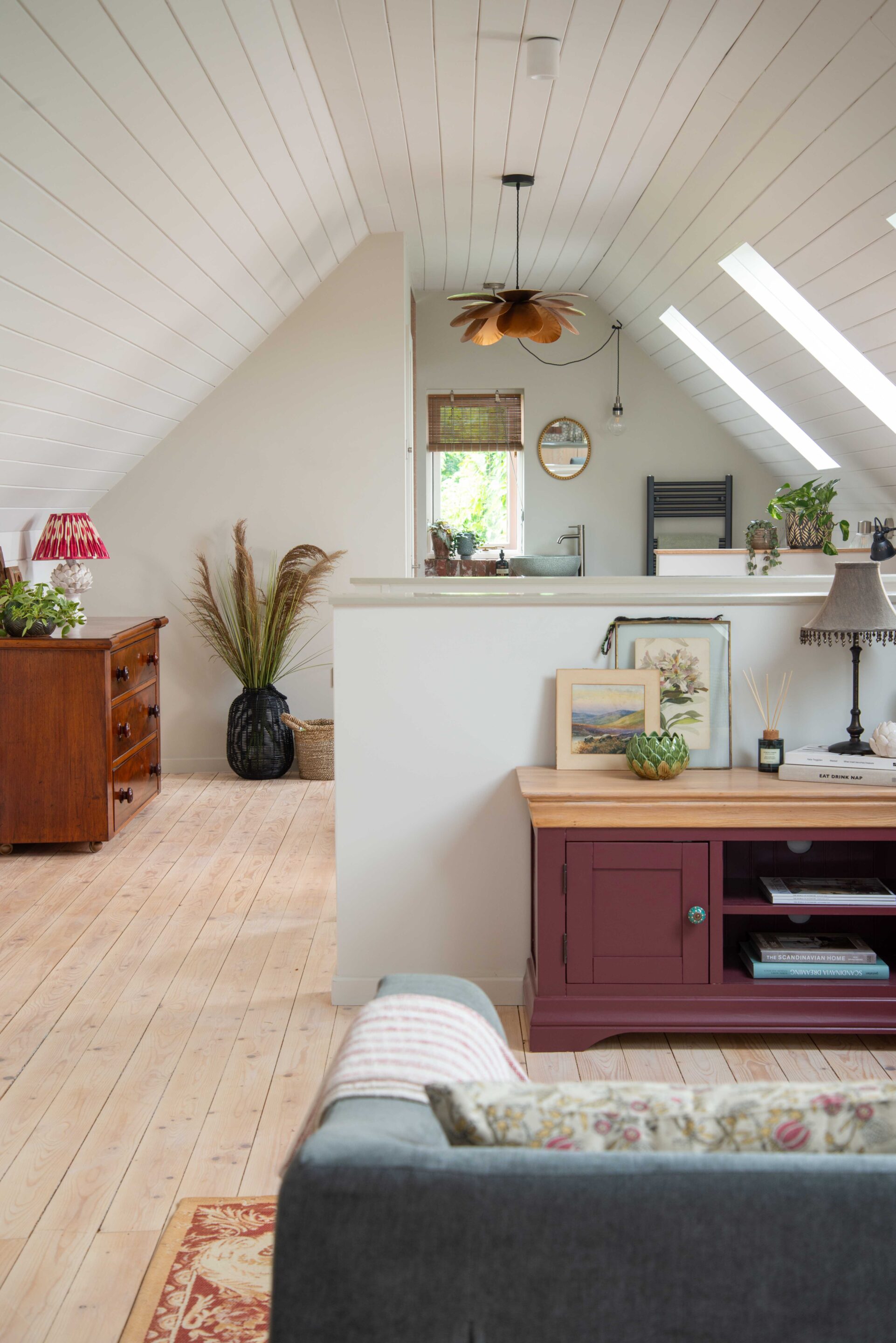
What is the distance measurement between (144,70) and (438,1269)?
2.87 metres

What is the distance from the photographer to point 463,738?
2982 millimetres

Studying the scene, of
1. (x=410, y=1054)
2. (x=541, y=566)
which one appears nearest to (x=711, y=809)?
(x=410, y=1054)

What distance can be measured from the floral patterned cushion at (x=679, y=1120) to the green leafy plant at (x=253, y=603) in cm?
486

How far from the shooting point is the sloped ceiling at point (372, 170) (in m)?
2.87

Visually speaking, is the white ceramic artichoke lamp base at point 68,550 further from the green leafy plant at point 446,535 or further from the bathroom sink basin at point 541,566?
the green leafy plant at point 446,535

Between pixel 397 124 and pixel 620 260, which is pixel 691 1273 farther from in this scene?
pixel 620 260


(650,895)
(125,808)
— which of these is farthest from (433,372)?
(650,895)

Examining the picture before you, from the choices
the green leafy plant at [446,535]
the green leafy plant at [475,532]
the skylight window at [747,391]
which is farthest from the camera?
the green leafy plant at [475,532]

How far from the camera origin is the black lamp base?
9.31 feet

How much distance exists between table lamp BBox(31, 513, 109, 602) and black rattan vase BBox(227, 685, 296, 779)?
1.20 metres

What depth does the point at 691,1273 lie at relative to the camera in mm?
939

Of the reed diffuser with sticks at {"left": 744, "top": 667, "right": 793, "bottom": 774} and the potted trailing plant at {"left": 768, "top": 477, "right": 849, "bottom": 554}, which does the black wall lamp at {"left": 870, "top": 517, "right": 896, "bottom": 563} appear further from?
the reed diffuser with sticks at {"left": 744, "top": 667, "right": 793, "bottom": 774}

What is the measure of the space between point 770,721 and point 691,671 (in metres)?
0.26

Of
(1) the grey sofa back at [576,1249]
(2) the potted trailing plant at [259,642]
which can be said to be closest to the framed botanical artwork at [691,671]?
(1) the grey sofa back at [576,1249]
